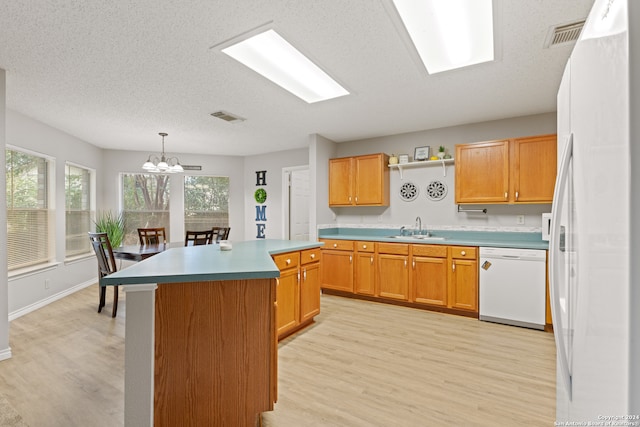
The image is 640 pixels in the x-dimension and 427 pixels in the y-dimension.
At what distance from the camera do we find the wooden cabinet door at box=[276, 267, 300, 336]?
277cm

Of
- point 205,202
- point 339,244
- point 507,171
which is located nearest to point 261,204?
point 205,202

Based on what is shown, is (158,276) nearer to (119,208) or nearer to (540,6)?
(540,6)

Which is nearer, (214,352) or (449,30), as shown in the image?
(214,352)

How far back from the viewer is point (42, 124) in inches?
161

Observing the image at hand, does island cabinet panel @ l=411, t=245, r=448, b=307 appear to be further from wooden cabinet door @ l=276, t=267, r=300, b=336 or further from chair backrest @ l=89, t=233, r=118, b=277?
chair backrest @ l=89, t=233, r=118, b=277

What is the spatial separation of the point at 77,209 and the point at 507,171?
635 centimetres

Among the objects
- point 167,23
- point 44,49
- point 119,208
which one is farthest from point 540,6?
point 119,208

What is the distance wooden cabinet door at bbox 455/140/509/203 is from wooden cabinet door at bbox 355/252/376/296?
1397 mm

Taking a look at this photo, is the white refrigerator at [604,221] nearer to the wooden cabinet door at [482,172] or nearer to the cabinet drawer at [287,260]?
the cabinet drawer at [287,260]

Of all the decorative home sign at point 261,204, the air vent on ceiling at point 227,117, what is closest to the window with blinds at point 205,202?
the decorative home sign at point 261,204

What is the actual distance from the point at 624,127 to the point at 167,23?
2379 millimetres

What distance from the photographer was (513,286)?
131 inches

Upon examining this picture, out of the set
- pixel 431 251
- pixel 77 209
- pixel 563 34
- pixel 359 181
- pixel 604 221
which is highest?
pixel 563 34

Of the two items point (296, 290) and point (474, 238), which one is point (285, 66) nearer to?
point (296, 290)
